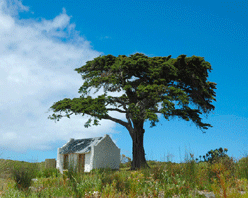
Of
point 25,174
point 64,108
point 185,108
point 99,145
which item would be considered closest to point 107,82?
point 64,108

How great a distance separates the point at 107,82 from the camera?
68.4 feet

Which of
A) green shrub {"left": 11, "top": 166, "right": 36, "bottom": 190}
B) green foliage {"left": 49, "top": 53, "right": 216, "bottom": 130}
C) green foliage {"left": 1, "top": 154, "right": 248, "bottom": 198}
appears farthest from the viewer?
green foliage {"left": 49, "top": 53, "right": 216, "bottom": 130}

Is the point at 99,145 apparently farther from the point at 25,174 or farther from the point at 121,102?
the point at 25,174

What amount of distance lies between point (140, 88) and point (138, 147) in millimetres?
5622

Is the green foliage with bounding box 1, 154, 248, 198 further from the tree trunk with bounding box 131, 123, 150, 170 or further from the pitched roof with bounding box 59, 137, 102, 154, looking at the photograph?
the pitched roof with bounding box 59, 137, 102, 154

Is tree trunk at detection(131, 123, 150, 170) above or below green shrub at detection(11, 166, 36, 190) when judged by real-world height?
above

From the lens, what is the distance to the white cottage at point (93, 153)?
21.2 metres

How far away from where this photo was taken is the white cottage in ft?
69.7

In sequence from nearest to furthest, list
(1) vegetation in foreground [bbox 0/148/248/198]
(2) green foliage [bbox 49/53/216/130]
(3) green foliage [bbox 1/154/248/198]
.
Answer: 1. (3) green foliage [bbox 1/154/248/198]
2. (1) vegetation in foreground [bbox 0/148/248/198]
3. (2) green foliage [bbox 49/53/216/130]

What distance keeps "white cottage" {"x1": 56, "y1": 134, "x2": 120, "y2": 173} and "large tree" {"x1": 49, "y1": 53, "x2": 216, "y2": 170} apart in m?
2.45

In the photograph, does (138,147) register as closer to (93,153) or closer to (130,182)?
(93,153)

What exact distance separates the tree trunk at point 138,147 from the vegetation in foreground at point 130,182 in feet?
36.6

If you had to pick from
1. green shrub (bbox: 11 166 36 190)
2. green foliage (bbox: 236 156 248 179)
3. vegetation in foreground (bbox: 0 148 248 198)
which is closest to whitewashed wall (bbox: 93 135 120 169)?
vegetation in foreground (bbox: 0 148 248 198)

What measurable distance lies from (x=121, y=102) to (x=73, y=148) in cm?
675
